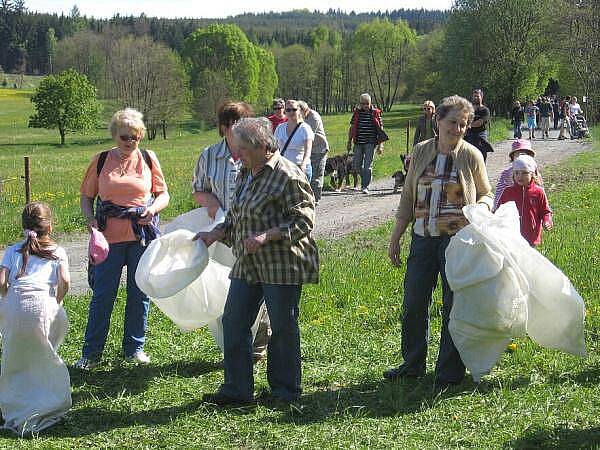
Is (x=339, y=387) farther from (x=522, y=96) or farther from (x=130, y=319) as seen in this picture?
(x=522, y=96)

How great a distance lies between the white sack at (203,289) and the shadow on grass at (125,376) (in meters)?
0.34

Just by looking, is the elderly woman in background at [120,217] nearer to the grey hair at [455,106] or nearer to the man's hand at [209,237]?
the man's hand at [209,237]

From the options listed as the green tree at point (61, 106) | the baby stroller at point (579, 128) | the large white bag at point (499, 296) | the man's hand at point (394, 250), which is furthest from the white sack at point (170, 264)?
the green tree at point (61, 106)

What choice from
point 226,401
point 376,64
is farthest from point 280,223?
point 376,64

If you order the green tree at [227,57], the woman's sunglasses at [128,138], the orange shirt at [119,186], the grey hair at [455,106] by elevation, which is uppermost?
the green tree at [227,57]

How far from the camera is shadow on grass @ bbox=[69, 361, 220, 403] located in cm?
619

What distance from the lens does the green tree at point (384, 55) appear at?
10325 cm

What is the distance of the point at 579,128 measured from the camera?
37.0 m

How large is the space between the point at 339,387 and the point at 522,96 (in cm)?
5814

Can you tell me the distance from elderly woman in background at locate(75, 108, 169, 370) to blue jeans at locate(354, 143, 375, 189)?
11628mm

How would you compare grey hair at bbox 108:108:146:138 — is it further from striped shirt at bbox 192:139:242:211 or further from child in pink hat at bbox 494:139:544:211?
child in pink hat at bbox 494:139:544:211

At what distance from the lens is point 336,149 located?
34.4m

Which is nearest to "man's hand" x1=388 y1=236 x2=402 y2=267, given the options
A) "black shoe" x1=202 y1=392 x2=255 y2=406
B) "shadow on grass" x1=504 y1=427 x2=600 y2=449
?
"black shoe" x1=202 y1=392 x2=255 y2=406

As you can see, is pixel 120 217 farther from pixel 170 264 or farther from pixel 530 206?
pixel 530 206
